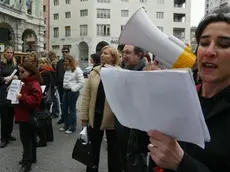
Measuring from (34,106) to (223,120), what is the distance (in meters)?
3.41

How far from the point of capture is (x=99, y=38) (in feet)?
151

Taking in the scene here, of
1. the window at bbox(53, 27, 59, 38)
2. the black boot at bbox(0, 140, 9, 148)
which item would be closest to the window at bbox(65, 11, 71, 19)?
the window at bbox(53, 27, 59, 38)

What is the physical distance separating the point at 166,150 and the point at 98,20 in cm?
4661

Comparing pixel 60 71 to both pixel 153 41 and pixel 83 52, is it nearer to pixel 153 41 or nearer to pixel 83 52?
pixel 153 41

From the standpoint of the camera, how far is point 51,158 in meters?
4.75

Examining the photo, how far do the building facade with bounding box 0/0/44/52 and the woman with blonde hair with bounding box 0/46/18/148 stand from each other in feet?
64.9

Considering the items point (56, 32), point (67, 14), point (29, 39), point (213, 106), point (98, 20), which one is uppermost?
point (67, 14)

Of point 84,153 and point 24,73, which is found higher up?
point 24,73

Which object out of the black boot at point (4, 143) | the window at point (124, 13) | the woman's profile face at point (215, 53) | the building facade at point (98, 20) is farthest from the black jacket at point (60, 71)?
the window at point (124, 13)

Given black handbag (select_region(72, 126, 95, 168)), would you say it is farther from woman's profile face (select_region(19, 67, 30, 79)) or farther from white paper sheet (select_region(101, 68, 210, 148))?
white paper sheet (select_region(101, 68, 210, 148))

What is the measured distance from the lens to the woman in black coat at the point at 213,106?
3.23 ft

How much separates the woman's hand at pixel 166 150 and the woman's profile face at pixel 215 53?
41 cm

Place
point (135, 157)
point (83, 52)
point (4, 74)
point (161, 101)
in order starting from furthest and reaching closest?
point (83, 52) < point (4, 74) < point (135, 157) < point (161, 101)

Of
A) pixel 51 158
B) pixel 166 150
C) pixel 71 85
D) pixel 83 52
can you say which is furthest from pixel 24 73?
pixel 83 52
